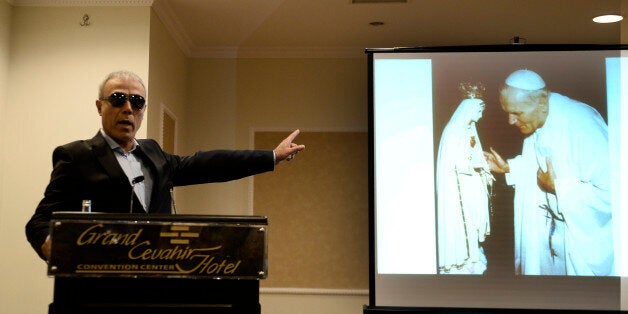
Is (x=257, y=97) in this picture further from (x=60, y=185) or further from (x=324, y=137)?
(x=60, y=185)

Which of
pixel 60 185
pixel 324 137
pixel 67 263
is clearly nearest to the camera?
pixel 67 263

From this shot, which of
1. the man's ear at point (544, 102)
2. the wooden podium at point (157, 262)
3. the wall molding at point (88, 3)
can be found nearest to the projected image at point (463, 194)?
the man's ear at point (544, 102)

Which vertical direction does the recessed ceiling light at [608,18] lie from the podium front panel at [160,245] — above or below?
above

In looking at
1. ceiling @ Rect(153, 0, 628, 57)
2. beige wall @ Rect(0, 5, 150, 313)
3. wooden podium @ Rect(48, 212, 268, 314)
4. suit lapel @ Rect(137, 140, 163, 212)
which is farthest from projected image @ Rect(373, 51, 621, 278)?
wooden podium @ Rect(48, 212, 268, 314)

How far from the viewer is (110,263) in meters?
1.30

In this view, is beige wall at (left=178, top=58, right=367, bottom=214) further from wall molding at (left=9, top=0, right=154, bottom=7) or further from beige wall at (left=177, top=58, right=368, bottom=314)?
wall molding at (left=9, top=0, right=154, bottom=7)

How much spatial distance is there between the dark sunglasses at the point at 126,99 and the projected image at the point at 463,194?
10.4 ft

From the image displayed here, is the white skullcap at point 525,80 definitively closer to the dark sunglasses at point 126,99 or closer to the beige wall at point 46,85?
the beige wall at point 46,85

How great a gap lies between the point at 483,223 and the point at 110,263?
3.65m

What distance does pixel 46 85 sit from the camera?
15.5ft

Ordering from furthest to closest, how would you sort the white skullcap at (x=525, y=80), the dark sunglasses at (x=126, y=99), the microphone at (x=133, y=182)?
the white skullcap at (x=525, y=80)
the dark sunglasses at (x=126, y=99)
the microphone at (x=133, y=182)

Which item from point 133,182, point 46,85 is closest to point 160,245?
point 133,182

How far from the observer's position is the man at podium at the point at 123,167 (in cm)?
167

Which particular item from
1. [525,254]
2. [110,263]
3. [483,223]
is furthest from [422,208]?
[110,263]
